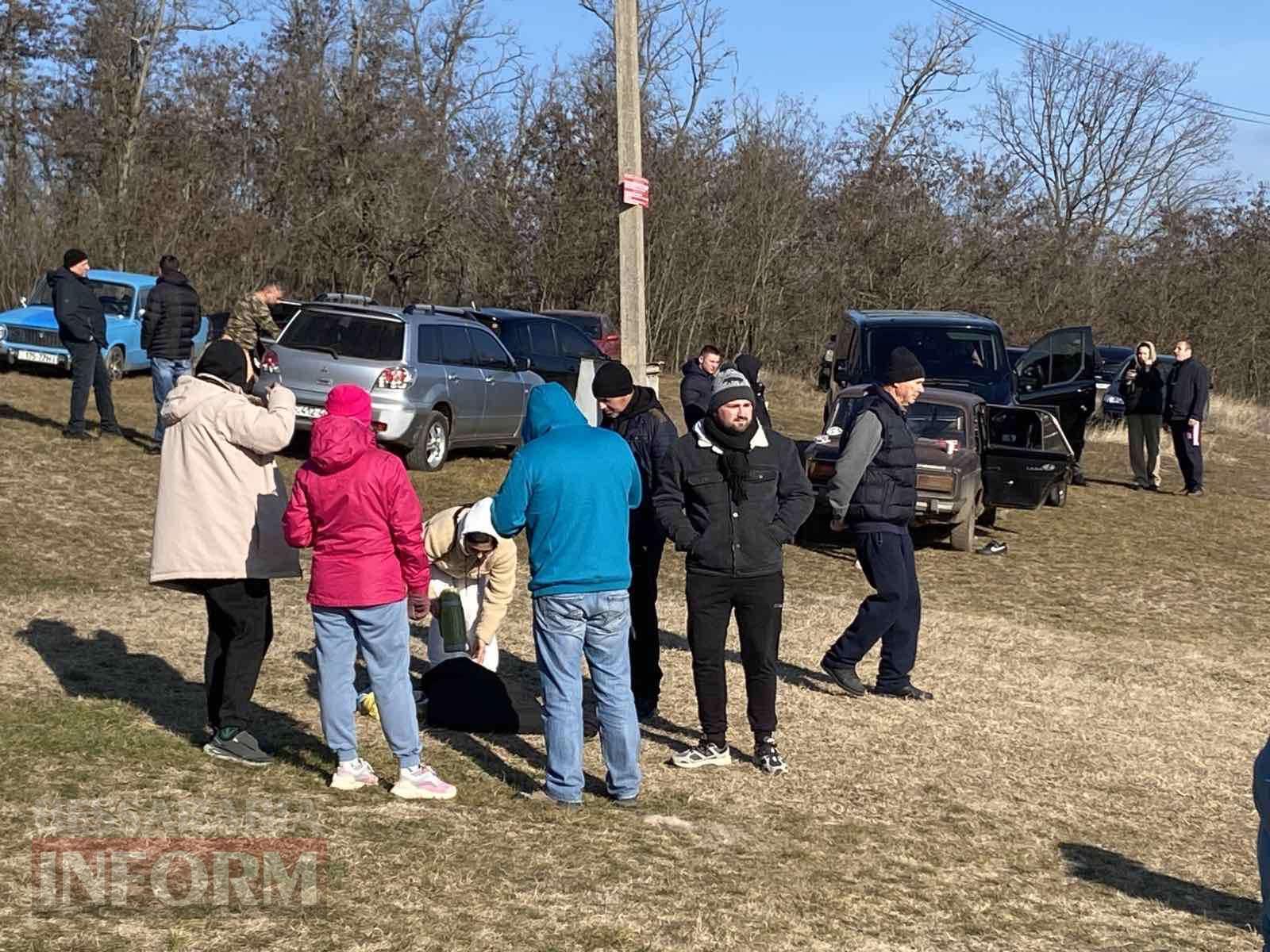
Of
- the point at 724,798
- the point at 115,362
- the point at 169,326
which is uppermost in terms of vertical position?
the point at 169,326

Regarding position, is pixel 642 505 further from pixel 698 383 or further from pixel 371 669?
pixel 698 383

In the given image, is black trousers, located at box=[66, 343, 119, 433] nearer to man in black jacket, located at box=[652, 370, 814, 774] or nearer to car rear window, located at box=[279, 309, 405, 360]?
car rear window, located at box=[279, 309, 405, 360]

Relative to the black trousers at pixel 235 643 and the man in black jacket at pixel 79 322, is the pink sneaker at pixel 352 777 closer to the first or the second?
the black trousers at pixel 235 643

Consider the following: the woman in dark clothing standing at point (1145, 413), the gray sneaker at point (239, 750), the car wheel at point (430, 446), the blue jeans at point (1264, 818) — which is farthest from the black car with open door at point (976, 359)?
the blue jeans at point (1264, 818)

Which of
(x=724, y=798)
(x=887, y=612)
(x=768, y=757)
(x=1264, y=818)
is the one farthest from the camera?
(x=887, y=612)

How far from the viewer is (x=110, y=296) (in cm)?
2367

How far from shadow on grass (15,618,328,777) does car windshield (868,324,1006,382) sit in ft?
35.2

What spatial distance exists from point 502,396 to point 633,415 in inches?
401

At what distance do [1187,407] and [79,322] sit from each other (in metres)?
13.1

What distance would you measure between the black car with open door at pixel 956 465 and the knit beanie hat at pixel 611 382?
6578mm

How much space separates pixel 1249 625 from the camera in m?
13.2

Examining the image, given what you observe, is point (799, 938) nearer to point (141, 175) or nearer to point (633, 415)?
point (633, 415)

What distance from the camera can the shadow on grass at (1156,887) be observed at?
6281mm

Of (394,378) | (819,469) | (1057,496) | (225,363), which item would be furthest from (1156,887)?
(1057,496)
